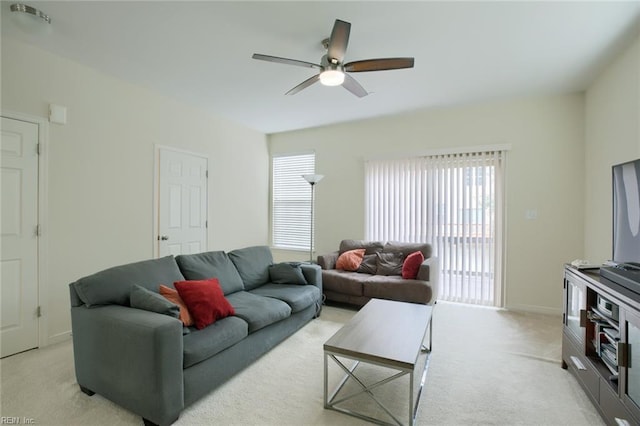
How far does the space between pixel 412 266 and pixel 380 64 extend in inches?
94.6

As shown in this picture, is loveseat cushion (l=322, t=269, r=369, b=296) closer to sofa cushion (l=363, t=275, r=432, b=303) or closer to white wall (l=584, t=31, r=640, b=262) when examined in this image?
sofa cushion (l=363, t=275, r=432, b=303)

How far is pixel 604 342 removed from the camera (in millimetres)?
1879

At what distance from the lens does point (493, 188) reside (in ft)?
12.9

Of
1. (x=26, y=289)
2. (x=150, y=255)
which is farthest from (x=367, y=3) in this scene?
(x=26, y=289)

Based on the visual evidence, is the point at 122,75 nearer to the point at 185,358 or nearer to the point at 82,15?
the point at 82,15

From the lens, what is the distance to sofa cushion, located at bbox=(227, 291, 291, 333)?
237 cm

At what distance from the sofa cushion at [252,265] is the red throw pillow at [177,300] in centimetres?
97

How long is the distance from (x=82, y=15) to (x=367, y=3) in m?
2.16

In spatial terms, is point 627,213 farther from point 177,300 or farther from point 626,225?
point 177,300

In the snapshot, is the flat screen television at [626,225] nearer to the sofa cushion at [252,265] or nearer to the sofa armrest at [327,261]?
the sofa armrest at [327,261]

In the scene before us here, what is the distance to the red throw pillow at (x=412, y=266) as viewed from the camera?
11.9 ft

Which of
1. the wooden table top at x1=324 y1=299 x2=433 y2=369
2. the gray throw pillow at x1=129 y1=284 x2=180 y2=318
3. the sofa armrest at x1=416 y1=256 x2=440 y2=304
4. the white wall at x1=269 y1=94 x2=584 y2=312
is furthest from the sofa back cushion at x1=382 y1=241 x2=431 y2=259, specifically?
the gray throw pillow at x1=129 y1=284 x2=180 y2=318

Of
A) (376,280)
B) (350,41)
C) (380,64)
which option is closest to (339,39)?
(380,64)

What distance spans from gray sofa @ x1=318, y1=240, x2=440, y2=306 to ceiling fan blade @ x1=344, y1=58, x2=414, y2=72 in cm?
229
